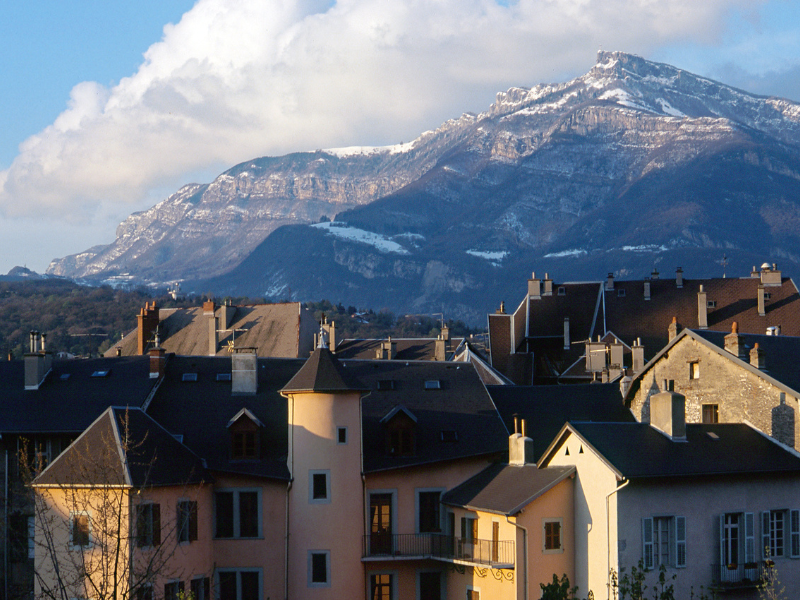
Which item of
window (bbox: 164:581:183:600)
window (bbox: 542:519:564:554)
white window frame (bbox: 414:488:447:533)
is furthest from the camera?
white window frame (bbox: 414:488:447:533)

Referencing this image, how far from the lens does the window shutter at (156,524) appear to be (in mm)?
42572

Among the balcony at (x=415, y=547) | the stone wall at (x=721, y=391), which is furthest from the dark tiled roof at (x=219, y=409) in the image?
the stone wall at (x=721, y=391)

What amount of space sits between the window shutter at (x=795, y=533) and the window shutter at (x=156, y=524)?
24.9 m

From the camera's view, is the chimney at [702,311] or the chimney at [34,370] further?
the chimney at [702,311]

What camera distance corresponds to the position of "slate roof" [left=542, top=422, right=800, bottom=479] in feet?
136

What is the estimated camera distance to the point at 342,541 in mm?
46969

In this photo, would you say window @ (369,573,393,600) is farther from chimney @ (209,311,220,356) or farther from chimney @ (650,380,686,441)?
chimney @ (209,311,220,356)

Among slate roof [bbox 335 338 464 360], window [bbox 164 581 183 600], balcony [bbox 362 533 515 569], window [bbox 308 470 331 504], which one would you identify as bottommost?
window [bbox 164 581 183 600]

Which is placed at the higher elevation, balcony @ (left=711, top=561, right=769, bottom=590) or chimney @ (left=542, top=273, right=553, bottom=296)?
chimney @ (left=542, top=273, right=553, bottom=296)

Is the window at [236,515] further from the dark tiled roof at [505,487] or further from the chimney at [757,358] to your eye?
the chimney at [757,358]

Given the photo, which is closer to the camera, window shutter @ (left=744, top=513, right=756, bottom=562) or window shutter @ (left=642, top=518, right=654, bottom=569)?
window shutter @ (left=642, top=518, right=654, bottom=569)

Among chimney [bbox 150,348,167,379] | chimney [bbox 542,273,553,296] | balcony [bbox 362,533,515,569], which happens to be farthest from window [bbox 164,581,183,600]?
chimney [bbox 542,273,553,296]

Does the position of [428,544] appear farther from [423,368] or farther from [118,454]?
[118,454]

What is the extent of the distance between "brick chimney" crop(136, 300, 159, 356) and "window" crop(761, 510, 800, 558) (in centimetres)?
5852
